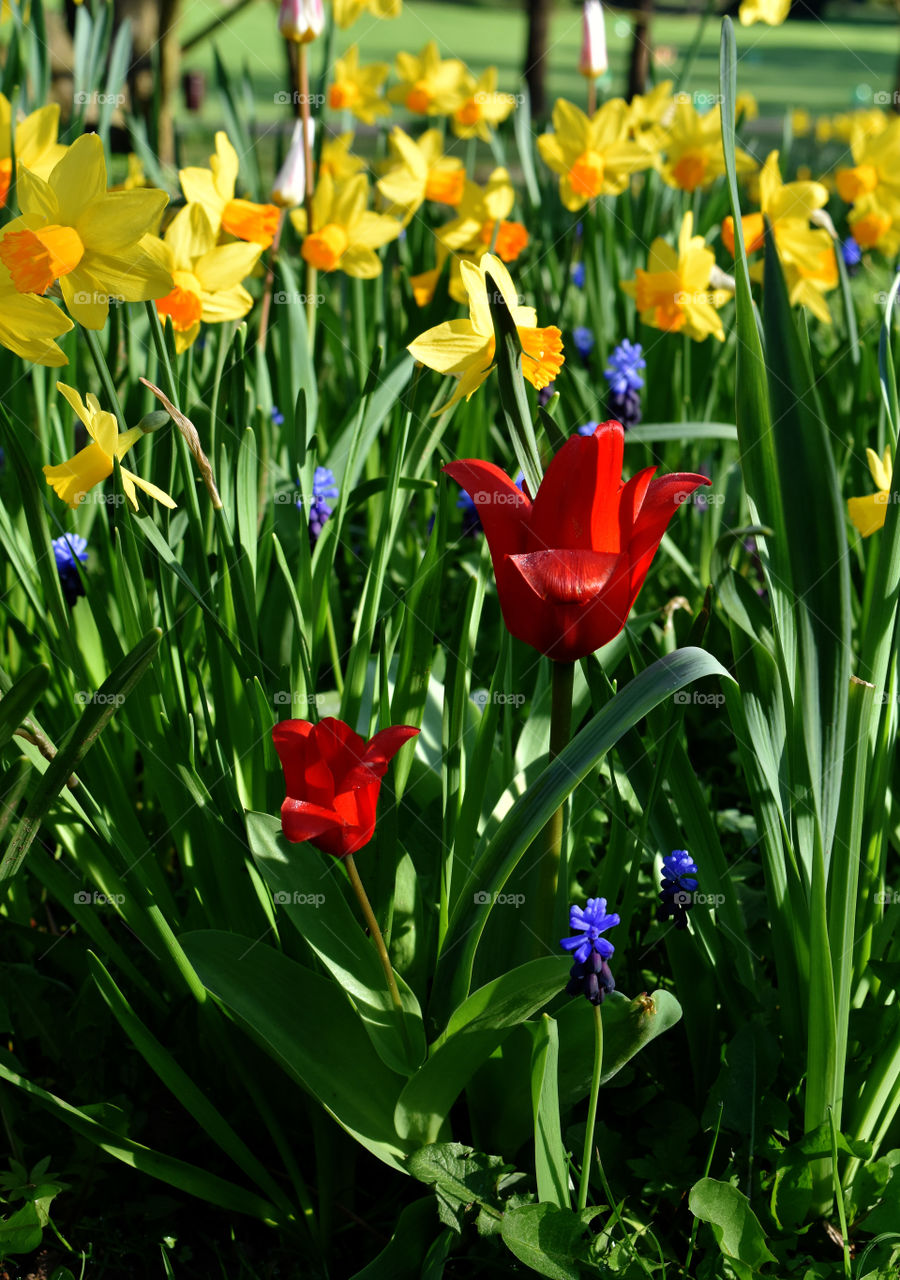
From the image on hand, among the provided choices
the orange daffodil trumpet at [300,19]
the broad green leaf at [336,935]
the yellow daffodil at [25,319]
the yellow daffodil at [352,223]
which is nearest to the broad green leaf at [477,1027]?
the broad green leaf at [336,935]

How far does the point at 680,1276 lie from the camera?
1069 millimetres

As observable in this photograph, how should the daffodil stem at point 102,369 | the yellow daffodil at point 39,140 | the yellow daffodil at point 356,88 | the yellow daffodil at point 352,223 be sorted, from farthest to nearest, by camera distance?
the yellow daffodil at point 356,88, the yellow daffodil at point 352,223, the yellow daffodil at point 39,140, the daffodil stem at point 102,369

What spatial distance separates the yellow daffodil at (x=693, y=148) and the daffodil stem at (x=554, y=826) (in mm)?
1659

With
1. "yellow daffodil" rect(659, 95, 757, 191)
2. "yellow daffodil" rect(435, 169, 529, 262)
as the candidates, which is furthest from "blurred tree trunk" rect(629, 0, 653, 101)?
"yellow daffodil" rect(435, 169, 529, 262)

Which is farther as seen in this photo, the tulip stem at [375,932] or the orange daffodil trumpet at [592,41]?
the orange daffodil trumpet at [592,41]

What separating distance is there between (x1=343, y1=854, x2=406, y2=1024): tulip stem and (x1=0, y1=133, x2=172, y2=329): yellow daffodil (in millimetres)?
541

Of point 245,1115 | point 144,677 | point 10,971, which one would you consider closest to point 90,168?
point 144,677

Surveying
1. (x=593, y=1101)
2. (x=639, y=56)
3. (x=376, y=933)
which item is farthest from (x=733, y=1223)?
(x=639, y=56)

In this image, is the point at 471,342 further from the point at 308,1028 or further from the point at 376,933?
the point at 308,1028

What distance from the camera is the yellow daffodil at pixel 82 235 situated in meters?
0.98

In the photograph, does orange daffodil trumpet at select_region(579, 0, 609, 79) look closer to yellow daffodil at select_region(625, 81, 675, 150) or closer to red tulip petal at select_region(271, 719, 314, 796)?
yellow daffodil at select_region(625, 81, 675, 150)

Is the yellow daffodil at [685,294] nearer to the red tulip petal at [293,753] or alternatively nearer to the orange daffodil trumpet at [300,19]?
the orange daffodil trumpet at [300,19]

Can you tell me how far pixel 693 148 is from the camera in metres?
2.30

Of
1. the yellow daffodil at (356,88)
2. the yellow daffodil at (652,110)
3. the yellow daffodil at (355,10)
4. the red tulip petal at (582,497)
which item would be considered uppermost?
the yellow daffodil at (355,10)
